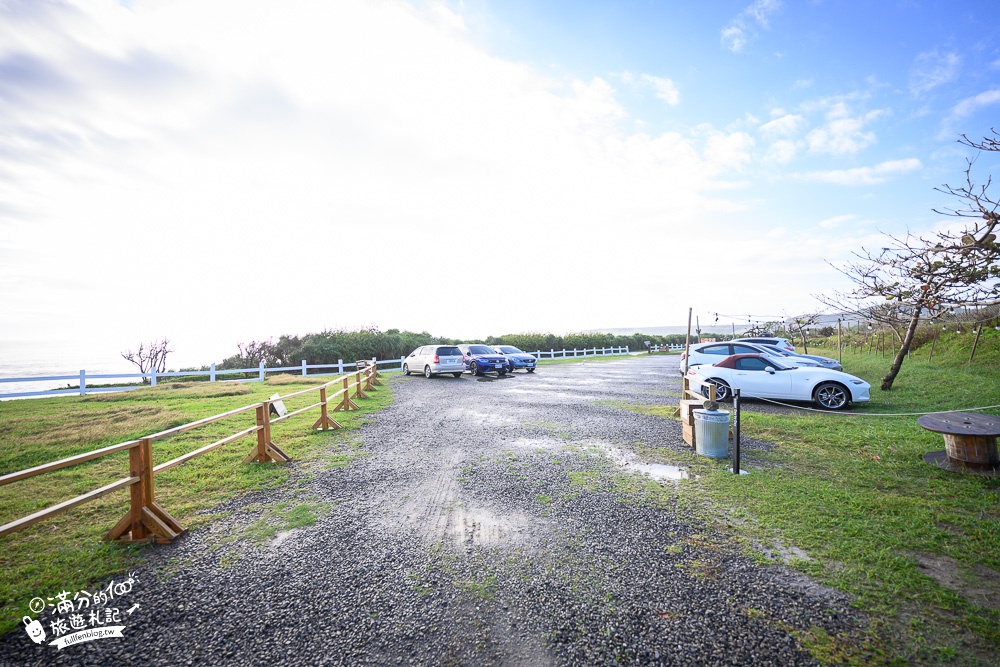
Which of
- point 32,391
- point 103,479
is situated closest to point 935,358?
point 103,479

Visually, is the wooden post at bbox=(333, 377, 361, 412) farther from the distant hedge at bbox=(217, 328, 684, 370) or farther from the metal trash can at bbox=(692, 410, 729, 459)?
the distant hedge at bbox=(217, 328, 684, 370)

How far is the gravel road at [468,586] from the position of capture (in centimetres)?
271

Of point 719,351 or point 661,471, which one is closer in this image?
point 661,471

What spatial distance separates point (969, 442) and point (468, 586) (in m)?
6.69

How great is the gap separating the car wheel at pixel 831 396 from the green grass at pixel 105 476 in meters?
10.6

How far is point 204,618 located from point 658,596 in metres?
3.20

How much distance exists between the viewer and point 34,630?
2.91 m

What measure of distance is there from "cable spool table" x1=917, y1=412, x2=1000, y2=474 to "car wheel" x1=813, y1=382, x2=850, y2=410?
4.63 m

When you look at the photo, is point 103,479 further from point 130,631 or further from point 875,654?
point 875,654

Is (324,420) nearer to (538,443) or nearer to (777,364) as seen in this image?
(538,443)

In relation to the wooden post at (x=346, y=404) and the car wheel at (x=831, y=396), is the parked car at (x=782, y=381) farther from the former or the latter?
the wooden post at (x=346, y=404)

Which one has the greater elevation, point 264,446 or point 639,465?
point 264,446

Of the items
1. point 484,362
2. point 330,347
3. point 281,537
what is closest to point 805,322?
point 484,362

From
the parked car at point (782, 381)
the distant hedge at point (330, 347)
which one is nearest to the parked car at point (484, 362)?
the distant hedge at point (330, 347)
